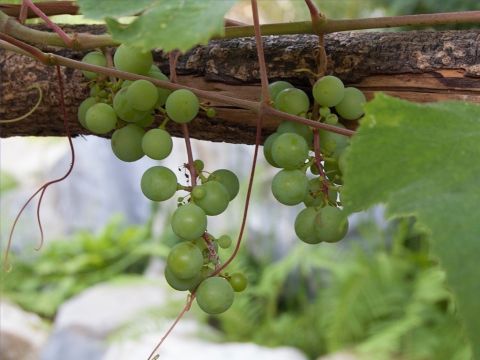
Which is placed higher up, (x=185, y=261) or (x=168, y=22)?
(x=168, y=22)

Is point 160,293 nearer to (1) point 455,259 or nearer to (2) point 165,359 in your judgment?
(2) point 165,359

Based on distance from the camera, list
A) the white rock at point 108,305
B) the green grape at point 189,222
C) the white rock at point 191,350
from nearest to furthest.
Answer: the green grape at point 189,222 < the white rock at point 191,350 < the white rock at point 108,305

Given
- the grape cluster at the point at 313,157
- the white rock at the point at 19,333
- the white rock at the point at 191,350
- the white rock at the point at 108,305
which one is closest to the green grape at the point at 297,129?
the grape cluster at the point at 313,157

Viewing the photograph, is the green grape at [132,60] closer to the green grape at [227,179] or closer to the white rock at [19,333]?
the green grape at [227,179]

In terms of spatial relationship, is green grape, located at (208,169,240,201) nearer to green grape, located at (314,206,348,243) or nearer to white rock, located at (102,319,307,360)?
green grape, located at (314,206,348,243)

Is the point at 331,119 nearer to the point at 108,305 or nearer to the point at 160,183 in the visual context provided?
the point at 160,183

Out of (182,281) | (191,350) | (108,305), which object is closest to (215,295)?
(182,281)

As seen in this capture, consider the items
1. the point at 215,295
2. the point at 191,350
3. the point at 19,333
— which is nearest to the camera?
the point at 215,295
